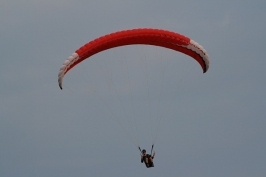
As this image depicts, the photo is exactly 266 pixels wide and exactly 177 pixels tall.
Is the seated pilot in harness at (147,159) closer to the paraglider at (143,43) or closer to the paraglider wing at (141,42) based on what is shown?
the paraglider at (143,43)

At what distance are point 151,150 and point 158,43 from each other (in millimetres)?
5762

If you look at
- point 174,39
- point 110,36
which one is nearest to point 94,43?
point 110,36

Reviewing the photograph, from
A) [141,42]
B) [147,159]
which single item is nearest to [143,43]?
[141,42]

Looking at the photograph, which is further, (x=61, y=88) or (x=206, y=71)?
(x=206, y=71)

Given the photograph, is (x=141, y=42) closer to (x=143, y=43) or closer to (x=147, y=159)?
(x=143, y=43)

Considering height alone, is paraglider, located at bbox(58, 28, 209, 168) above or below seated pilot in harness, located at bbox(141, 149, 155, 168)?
above

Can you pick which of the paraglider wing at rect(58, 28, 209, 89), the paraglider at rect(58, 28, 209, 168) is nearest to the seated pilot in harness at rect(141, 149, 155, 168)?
the paraglider at rect(58, 28, 209, 168)

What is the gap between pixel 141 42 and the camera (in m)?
51.2

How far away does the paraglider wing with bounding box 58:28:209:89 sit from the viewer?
162ft

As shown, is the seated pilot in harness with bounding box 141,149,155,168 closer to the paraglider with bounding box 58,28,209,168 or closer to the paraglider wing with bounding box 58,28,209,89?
the paraglider with bounding box 58,28,209,168

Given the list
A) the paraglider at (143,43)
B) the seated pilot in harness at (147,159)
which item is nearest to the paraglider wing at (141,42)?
the paraglider at (143,43)

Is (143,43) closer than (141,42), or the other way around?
(141,42)

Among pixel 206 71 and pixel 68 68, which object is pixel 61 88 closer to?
pixel 68 68

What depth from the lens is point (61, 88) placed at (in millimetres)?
49500
